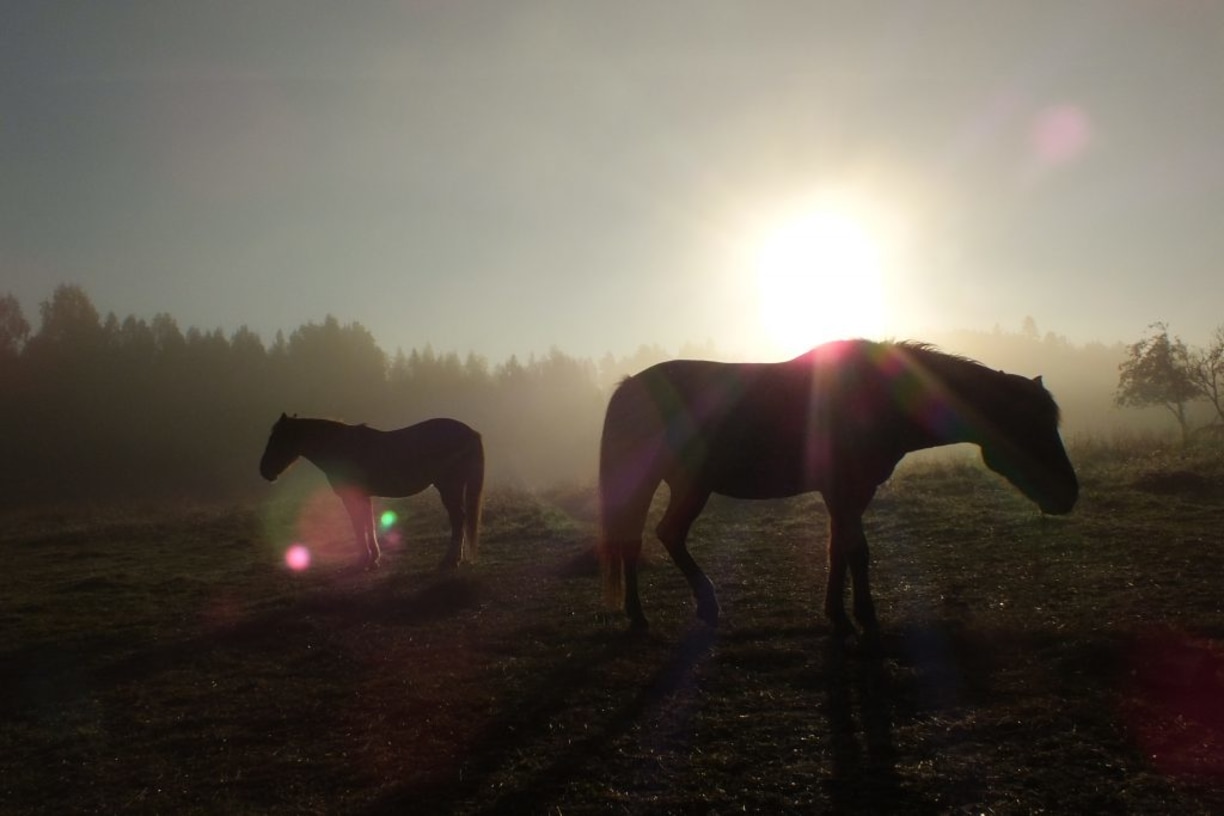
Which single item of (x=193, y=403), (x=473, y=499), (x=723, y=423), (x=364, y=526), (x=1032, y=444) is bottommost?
(x=364, y=526)

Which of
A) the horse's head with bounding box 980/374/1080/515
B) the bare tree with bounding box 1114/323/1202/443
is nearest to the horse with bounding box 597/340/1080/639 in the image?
the horse's head with bounding box 980/374/1080/515

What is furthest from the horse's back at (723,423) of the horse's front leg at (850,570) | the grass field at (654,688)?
the grass field at (654,688)

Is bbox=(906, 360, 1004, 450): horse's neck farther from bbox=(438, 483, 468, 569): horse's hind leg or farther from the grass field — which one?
bbox=(438, 483, 468, 569): horse's hind leg

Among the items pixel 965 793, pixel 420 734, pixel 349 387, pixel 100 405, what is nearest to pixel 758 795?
pixel 965 793

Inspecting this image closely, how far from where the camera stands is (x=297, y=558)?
42.3 feet

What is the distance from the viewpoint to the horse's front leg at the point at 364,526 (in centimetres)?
1152

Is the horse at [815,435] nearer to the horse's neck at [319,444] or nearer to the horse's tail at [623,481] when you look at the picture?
the horse's tail at [623,481]

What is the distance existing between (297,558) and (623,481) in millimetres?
8497

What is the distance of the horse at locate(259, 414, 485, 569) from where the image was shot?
12.0 m

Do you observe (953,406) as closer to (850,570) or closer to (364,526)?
(850,570)

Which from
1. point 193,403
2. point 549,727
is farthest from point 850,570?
point 193,403

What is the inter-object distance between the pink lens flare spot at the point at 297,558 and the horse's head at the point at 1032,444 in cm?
1015

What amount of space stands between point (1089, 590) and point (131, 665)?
8.69 metres

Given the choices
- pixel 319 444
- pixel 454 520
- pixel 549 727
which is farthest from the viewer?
pixel 319 444
